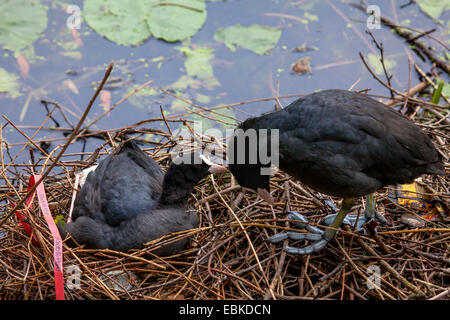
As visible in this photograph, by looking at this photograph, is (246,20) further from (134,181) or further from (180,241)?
(180,241)

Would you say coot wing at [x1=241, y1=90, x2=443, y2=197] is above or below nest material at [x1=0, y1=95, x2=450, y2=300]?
above

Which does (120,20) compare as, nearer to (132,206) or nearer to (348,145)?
(132,206)

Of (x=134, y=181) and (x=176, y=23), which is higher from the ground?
(x=176, y=23)

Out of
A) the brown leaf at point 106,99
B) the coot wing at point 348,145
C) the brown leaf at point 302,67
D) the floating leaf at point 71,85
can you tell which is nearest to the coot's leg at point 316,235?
the coot wing at point 348,145

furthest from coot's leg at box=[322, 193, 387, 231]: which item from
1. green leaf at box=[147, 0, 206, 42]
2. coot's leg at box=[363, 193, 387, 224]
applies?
green leaf at box=[147, 0, 206, 42]

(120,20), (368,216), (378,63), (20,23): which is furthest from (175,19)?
(368,216)

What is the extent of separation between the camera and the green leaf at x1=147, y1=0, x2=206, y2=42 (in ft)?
16.8

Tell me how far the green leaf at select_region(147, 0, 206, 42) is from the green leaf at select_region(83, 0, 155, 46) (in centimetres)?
9

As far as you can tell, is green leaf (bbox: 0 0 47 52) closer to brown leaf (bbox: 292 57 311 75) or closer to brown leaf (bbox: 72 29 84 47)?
brown leaf (bbox: 72 29 84 47)

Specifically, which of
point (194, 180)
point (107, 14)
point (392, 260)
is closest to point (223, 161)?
point (194, 180)

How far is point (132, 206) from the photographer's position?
120 inches

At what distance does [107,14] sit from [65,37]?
0.54m

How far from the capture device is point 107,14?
5133 mm

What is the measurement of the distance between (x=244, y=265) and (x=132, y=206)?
2.60 feet
